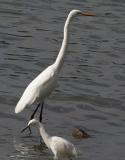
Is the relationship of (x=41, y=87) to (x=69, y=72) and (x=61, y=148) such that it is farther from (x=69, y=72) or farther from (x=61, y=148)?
(x=69, y=72)

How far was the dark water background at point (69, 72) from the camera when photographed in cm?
1333

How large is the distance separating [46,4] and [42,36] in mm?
3936

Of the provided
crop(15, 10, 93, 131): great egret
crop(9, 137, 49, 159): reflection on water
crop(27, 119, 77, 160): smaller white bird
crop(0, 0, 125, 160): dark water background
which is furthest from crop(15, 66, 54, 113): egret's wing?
crop(27, 119, 77, 160): smaller white bird

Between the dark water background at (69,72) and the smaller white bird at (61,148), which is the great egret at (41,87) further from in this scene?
the smaller white bird at (61,148)

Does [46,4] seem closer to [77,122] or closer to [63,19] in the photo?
[63,19]

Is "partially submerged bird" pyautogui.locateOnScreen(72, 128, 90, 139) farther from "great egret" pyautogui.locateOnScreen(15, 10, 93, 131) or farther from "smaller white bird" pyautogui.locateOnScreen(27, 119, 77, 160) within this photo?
"smaller white bird" pyautogui.locateOnScreen(27, 119, 77, 160)

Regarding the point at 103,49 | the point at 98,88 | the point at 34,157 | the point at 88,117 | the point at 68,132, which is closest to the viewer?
the point at 34,157

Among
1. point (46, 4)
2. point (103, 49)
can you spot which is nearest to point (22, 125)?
point (103, 49)

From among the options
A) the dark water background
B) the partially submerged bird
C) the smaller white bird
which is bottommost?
the dark water background

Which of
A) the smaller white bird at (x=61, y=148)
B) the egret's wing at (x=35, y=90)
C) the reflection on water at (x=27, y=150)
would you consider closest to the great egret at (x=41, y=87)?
the egret's wing at (x=35, y=90)

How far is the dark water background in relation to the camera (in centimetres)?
1333

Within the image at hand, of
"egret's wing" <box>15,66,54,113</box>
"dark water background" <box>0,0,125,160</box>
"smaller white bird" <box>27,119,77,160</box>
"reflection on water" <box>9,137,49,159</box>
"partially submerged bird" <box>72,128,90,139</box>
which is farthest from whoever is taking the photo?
"egret's wing" <box>15,66,54,113</box>

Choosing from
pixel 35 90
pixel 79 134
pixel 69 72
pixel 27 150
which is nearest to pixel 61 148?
pixel 27 150

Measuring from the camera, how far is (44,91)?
14.0m
